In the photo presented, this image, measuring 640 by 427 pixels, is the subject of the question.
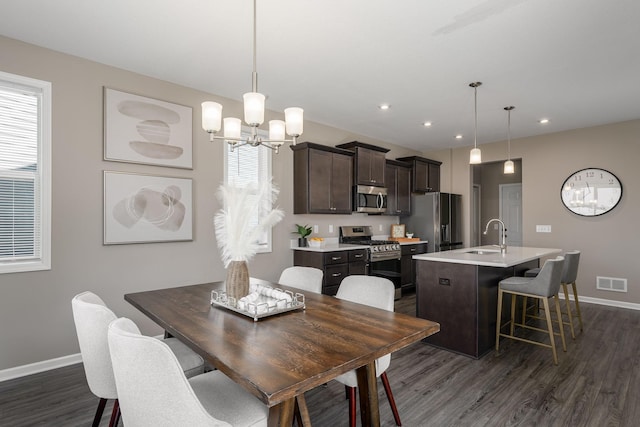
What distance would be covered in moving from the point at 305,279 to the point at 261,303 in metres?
0.87

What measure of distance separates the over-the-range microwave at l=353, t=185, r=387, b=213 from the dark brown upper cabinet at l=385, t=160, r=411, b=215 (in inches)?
9.8

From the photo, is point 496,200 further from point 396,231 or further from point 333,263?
point 333,263

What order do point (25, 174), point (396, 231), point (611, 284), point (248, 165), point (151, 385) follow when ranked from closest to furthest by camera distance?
1. point (151, 385)
2. point (25, 174)
3. point (248, 165)
4. point (611, 284)
5. point (396, 231)

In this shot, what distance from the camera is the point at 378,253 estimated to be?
196 inches

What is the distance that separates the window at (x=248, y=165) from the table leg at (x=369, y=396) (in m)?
2.67

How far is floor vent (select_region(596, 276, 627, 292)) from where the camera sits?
486cm

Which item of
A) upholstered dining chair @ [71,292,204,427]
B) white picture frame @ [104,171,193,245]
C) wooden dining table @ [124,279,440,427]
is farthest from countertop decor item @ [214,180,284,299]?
white picture frame @ [104,171,193,245]

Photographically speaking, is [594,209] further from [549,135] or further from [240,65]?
[240,65]

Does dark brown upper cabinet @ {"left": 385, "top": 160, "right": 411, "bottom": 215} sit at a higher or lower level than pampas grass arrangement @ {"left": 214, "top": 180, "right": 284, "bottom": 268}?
higher

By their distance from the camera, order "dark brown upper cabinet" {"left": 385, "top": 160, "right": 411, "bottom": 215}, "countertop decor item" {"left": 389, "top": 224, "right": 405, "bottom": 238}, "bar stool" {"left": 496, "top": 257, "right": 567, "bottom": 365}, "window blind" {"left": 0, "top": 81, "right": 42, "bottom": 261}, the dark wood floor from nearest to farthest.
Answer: the dark wood floor → "window blind" {"left": 0, "top": 81, "right": 42, "bottom": 261} → "bar stool" {"left": 496, "top": 257, "right": 567, "bottom": 365} → "dark brown upper cabinet" {"left": 385, "top": 160, "right": 411, "bottom": 215} → "countertop decor item" {"left": 389, "top": 224, "right": 405, "bottom": 238}

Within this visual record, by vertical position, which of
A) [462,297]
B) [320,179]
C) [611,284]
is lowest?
[611,284]

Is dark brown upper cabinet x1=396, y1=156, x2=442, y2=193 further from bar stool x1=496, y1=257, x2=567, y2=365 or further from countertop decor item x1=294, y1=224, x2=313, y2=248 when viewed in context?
bar stool x1=496, y1=257, x2=567, y2=365

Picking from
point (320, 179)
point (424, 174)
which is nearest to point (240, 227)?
point (320, 179)

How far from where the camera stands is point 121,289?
3188 mm
